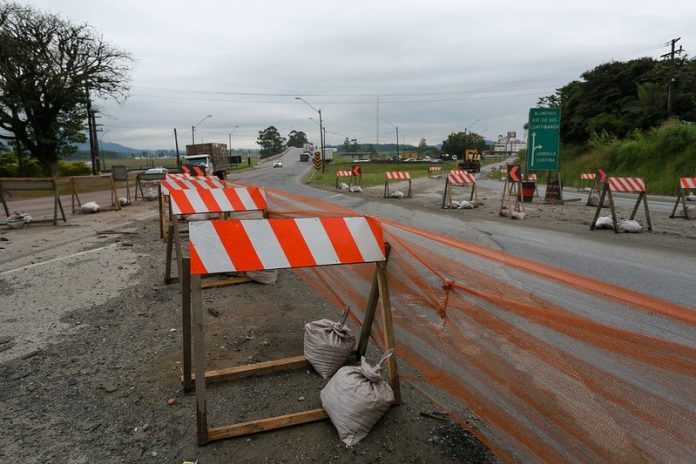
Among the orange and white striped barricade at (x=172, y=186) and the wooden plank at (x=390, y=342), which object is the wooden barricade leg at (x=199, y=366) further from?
the orange and white striped barricade at (x=172, y=186)

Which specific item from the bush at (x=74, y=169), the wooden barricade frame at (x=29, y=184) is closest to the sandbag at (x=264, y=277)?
the wooden barricade frame at (x=29, y=184)

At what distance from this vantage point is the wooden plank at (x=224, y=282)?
644cm

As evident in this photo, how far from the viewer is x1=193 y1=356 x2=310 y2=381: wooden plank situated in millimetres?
3764

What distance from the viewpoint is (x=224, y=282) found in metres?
6.53

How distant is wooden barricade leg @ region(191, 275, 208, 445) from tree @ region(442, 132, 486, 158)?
136 meters

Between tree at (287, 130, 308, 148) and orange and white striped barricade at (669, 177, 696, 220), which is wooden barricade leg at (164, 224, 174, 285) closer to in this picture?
orange and white striped barricade at (669, 177, 696, 220)

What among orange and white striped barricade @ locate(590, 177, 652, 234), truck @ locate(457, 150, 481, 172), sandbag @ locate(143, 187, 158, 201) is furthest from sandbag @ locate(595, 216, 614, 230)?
truck @ locate(457, 150, 481, 172)

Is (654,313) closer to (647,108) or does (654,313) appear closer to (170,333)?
(170,333)

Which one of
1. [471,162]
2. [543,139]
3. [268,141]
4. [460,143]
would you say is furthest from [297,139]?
[543,139]

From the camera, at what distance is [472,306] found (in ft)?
9.27

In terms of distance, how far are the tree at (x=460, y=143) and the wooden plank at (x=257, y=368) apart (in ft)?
444

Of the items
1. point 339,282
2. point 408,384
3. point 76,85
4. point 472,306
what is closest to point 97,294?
point 339,282

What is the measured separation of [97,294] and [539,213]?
13567 millimetres

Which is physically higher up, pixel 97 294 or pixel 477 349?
pixel 477 349
